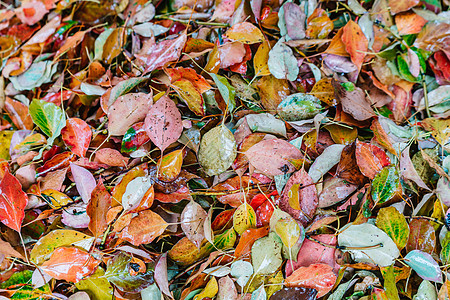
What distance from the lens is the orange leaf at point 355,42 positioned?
490 mm

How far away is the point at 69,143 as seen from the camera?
1.52 ft

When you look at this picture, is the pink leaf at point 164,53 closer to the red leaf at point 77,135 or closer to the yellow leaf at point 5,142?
the red leaf at point 77,135

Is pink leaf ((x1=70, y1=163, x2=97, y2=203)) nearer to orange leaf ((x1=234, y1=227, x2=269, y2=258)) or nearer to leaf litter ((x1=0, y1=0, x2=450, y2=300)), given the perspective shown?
leaf litter ((x1=0, y1=0, x2=450, y2=300))

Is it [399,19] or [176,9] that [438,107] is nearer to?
[399,19]

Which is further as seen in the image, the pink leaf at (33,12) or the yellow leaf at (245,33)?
the pink leaf at (33,12)

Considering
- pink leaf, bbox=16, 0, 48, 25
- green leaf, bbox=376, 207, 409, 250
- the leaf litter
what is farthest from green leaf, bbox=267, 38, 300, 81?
pink leaf, bbox=16, 0, 48, 25

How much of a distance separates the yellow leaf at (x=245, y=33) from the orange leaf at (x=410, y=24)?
25 centimetres

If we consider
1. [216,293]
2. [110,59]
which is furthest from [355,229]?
[110,59]

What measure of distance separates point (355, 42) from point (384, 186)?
228 mm

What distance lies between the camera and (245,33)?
48 cm

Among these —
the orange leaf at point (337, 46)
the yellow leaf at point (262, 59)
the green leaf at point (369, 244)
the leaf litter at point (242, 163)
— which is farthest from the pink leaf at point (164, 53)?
the green leaf at point (369, 244)

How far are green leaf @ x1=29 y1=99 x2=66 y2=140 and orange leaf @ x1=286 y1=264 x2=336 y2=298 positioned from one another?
0.38 m

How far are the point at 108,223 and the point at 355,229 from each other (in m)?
0.30

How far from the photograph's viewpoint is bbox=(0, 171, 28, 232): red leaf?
429 mm
